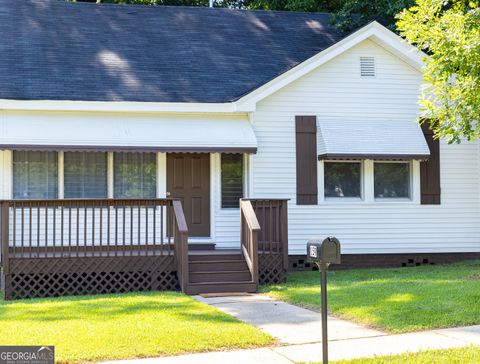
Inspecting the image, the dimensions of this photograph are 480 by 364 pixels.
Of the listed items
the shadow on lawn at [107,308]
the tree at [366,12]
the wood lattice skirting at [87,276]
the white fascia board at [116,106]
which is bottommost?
the shadow on lawn at [107,308]

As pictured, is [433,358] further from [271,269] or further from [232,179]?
[232,179]

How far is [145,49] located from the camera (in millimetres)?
15898

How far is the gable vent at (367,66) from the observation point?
1488cm

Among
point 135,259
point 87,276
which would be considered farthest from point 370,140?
point 87,276

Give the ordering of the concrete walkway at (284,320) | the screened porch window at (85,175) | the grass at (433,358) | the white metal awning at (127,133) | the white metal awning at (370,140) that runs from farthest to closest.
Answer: the white metal awning at (370,140) < the screened porch window at (85,175) < the white metal awning at (127,133) < the concrete walkway at (284,320) < the grass at (433,358)

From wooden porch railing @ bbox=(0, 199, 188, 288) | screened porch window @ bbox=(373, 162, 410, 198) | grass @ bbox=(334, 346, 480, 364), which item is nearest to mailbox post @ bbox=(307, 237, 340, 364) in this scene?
grass @ bbox=(334, 346, 480, 364)

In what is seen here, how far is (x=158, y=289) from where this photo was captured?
39.6ft

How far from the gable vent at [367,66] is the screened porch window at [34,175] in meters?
6.68

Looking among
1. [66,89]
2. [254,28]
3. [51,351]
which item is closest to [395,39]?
[254,28]

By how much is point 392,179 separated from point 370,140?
119cm

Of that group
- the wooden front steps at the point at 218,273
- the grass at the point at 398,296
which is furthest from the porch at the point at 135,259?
Result: the grass at the point at 398,296

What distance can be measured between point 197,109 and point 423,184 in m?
5.15

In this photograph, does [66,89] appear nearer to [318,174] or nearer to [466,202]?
[318,174]

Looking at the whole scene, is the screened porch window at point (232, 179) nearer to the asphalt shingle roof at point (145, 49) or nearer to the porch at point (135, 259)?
the asphalt shingle roof at point (145, 49)
